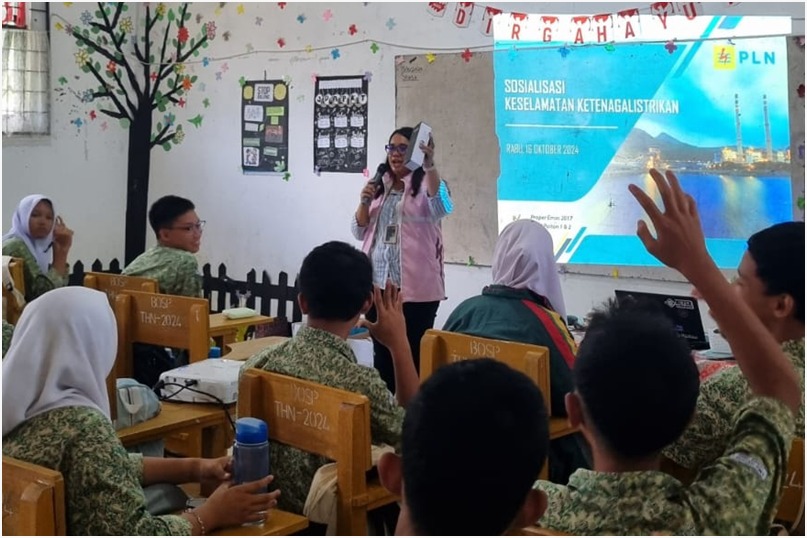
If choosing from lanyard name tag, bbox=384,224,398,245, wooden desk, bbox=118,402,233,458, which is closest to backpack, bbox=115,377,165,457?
wooden desk, bbox=118,402,233,458

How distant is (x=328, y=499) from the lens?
2031 mm

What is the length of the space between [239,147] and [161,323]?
3.28m

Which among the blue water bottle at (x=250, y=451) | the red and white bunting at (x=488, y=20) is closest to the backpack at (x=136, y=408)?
the blue water bottle at (x=250, y=451)

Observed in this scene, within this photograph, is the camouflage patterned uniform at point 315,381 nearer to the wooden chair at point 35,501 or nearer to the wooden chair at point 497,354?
the wooden chair at point 497,354

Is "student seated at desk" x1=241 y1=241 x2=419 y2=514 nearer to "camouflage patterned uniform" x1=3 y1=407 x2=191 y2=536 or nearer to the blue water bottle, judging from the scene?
the blue water bottle

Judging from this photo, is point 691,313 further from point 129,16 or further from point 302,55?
point 129,16

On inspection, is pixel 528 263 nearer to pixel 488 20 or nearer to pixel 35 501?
pixel 35 501

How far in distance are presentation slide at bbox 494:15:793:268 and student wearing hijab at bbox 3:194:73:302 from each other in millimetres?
2258

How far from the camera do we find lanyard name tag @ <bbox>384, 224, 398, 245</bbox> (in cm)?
450

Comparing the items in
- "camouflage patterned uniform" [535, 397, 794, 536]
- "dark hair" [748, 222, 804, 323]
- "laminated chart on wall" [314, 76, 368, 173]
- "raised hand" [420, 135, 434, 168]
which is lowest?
"camouflage patterned uniform" [535, 397, 794, 536]

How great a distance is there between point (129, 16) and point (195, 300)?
13.8ft

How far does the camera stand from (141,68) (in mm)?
6754

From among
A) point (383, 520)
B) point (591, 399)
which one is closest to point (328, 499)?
point (383, 520)

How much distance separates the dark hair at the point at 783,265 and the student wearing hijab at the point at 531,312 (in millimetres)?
980
